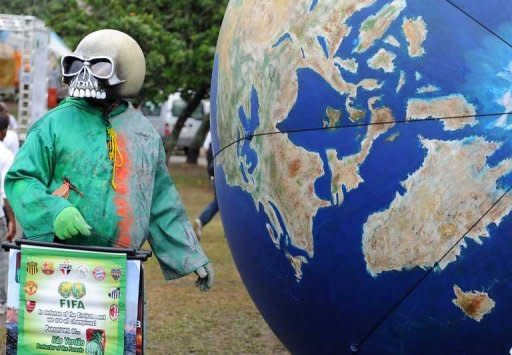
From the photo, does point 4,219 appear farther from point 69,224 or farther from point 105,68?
point 69,224

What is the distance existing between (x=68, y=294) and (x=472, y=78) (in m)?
1.78

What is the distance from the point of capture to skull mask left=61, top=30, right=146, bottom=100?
490cm

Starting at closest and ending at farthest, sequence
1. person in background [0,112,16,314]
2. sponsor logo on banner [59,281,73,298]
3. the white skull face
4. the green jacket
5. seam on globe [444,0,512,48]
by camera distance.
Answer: seam on globe [444,0,512,48]
sponsor logo on banner [59,281,73,298]
the green jacket
the white skull face
person in background [0,112,16,314]

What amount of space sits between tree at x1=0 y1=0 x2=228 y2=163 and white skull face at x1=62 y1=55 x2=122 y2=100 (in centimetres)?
1344

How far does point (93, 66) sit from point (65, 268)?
0.89m

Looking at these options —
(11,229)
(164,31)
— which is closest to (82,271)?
(11,229)

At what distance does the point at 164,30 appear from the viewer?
1952cm

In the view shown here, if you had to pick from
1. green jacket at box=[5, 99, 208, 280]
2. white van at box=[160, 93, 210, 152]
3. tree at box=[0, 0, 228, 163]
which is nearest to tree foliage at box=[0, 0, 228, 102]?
tree at box=[0, 0, 228, 163]

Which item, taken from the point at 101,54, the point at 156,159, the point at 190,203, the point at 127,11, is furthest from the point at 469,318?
the point at 127,11

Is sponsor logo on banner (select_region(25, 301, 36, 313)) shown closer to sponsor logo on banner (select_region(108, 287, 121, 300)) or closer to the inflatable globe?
sponsor logo on banner (select_region(108, 287, 121, 300))

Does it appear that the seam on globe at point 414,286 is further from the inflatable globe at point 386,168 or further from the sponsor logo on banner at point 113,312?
the sponsor logo on banner at point 113,312

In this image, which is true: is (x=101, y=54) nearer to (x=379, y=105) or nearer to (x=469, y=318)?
(x=379, y=105)

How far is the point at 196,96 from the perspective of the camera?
2214 cm

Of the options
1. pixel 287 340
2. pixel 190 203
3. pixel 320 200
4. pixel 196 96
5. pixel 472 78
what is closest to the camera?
pixel 472 78
